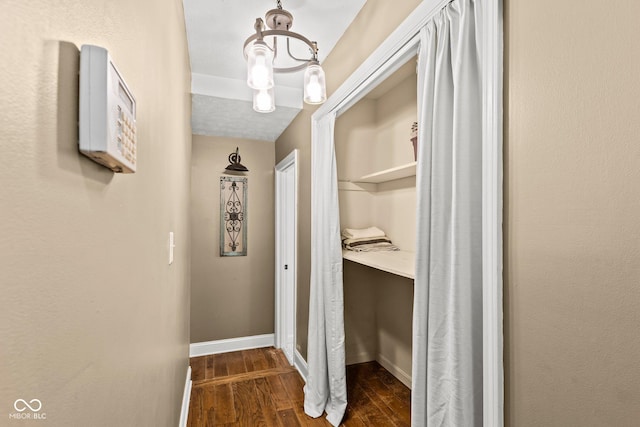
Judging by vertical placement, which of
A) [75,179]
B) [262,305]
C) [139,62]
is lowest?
[262,305]

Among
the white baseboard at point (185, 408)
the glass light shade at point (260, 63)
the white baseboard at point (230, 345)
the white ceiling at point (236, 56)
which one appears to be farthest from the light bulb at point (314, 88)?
the white baseboard at point (230, 345)

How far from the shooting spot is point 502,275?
0.93 m

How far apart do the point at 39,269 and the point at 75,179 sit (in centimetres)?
14

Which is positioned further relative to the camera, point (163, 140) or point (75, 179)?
point (163, 140)

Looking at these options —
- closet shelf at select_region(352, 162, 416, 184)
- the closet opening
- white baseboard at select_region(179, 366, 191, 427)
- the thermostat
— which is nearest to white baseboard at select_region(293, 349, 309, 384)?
the closet opening

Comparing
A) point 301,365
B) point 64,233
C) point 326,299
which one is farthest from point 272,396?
point 64,233

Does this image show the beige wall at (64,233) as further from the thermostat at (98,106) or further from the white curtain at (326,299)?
the white curtain at (326,299)

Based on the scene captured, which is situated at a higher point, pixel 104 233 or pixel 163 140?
pixel 163 140

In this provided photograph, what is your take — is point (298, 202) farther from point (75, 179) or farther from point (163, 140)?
point (75, 179)

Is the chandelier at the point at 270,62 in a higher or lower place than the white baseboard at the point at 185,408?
higher

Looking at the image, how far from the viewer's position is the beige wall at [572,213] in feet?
2.21

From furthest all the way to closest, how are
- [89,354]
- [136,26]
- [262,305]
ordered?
[262,305] → [136,26] → [89,354]

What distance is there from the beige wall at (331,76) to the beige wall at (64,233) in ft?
3.90

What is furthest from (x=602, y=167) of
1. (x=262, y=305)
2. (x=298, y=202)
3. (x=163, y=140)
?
(x=262, y=305)
